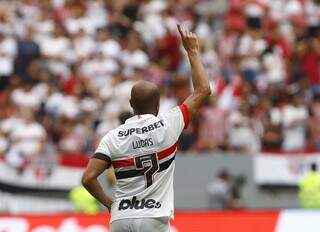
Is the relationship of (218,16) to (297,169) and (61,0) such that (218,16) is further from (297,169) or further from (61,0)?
(297,169)

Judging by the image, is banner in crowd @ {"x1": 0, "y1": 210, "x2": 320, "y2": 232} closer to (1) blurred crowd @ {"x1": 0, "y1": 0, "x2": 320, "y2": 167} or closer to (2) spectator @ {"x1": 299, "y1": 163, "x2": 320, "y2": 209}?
(2) spectator @ {"x1": 299, "y1": 163, "x2": 320, "y2": 209}

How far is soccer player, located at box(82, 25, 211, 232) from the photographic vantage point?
755cm

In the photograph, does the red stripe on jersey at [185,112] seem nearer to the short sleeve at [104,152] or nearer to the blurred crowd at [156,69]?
the short sleeve at [104,152]

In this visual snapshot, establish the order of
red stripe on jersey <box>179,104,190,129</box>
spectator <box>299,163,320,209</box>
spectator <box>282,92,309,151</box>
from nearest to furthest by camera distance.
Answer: red stripe on jersey <box>179,104,190,129</box>, spectator <box>299,163,320,209</box>, spectator <box>282,92,309,151</box>

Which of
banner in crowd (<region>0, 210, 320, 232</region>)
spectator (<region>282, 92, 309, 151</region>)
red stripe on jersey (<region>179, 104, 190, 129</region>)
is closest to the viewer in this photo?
red stripe on jersey (<region>179, 104, 190, 129</region>)

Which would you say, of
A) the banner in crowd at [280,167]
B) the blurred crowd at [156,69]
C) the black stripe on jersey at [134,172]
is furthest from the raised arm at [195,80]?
the banner in crowd at [280,167]

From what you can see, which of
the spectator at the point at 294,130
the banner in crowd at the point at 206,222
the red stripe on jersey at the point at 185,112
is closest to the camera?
the red stripe on jersey at the point at 185,112

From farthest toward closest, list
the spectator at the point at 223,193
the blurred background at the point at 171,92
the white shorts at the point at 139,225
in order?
the blurred background at the point at 171,92, the spectator at the point at 223,193, the white shorts at the point at 139,225

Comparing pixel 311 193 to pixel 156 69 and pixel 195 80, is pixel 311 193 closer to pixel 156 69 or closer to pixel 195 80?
pixel 195 80

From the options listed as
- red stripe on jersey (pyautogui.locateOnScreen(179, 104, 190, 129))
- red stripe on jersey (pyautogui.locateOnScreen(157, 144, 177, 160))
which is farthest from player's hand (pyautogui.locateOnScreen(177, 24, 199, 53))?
red stripe on jersey (pyautogui.locateOnScreen(157, 144, 177, 160))

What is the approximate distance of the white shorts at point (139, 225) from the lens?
752cm

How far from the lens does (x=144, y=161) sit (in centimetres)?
756

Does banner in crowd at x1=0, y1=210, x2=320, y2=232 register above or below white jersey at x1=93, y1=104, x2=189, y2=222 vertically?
below

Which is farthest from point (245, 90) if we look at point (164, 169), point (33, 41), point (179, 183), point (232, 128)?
point (164, 169)
